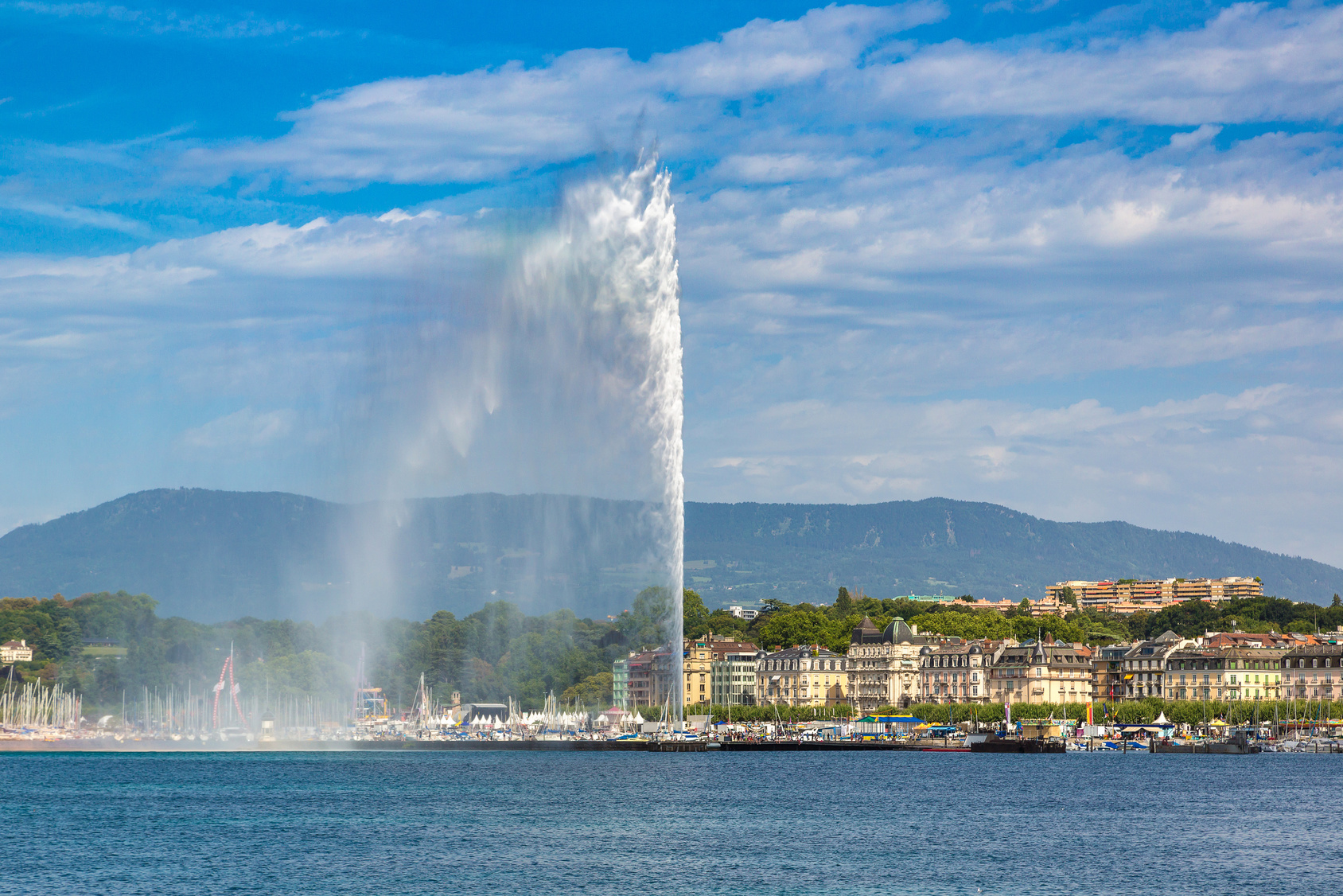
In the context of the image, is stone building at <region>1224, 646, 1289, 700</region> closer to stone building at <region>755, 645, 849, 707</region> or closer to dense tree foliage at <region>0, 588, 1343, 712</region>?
stone building at <region>755, 645, 849, 707</region>

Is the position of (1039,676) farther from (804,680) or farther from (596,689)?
(596,689)

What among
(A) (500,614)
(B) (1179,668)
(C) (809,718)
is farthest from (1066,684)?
(A) (500,614)

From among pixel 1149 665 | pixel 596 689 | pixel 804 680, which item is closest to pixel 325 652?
pixel 596 689

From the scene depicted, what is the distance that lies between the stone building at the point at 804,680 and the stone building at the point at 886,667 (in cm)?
148

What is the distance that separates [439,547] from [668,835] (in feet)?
348

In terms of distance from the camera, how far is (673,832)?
5028 cm

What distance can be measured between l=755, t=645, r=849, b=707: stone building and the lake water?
83480 millimetres

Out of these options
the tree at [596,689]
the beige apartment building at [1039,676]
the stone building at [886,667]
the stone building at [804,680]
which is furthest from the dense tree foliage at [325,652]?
the beige apartment building at [1039,676]

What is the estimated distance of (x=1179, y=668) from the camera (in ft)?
509

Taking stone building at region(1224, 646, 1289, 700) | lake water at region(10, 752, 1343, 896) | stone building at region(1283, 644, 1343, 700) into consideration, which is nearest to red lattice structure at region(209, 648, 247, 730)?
lake water at region(10, 752, 1343, 896)

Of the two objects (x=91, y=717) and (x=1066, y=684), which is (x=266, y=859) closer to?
(x=91, y=717)

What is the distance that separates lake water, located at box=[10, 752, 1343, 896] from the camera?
39875 millimetres

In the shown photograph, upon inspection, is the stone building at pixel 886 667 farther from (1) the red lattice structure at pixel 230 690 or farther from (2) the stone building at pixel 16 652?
(2) the stone building at pixel 16 652

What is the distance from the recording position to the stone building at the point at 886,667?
168625mm
